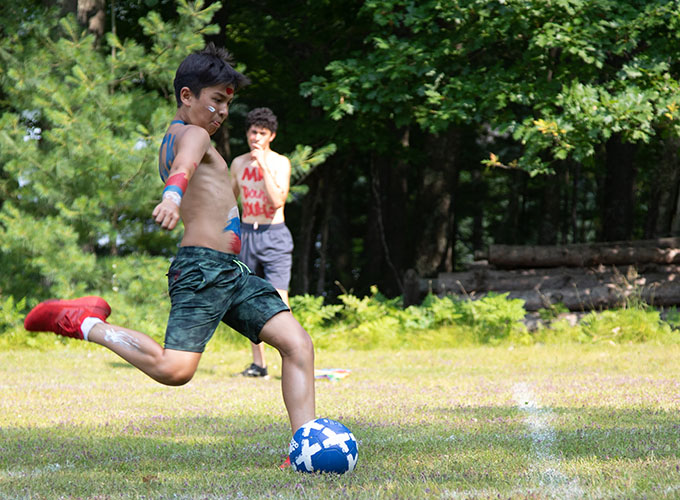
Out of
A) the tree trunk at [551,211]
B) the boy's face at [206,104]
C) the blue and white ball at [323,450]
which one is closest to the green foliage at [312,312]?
the boy's face at [206,104]

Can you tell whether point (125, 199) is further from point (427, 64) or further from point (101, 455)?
point (101, 455)

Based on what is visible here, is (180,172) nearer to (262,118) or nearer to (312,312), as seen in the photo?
(262,118)

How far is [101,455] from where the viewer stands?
4633 mm

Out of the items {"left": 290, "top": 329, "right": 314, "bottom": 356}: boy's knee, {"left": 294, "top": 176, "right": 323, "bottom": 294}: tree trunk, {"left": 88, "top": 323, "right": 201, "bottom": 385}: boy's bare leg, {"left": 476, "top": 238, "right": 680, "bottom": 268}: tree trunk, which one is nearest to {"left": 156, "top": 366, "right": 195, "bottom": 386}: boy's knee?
{"left": 88, "top": 323, "right": 201, "bottom": 385}: boy's bare leg

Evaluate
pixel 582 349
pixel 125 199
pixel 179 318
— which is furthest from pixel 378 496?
pixel 125 199

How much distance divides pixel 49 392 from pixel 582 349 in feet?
21.5

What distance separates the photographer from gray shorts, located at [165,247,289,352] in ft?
14.3

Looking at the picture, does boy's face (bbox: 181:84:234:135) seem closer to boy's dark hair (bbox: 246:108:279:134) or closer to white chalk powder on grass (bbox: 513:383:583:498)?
white chalk powder on grass (bbox: 513:383:583:498)

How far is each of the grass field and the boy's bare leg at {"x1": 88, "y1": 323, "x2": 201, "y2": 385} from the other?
0.48 m

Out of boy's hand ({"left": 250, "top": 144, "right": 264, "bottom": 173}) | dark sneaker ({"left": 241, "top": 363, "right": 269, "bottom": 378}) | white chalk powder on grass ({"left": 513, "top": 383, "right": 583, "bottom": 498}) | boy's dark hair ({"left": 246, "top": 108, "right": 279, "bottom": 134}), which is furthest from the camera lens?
dark sneaker ({"left": 241, "top": 363, "right": 269, "bottom": 378})

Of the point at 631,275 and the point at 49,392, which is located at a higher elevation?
the point at 631,275

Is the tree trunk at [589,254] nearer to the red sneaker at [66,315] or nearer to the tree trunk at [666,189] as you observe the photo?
the tree trunk at [666,189]

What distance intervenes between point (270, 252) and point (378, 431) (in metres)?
3.64

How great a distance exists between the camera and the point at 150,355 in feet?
14.4
